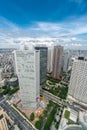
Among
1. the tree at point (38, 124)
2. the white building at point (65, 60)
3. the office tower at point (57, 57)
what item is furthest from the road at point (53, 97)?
the white building at point (65, 60)

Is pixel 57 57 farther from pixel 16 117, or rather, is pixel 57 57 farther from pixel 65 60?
pixel 16 117

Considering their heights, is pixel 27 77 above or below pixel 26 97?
above

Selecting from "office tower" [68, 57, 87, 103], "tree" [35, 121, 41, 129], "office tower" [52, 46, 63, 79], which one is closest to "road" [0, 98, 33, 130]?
"tree" [35, 121, 41, 129]

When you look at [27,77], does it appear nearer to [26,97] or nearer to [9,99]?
[26,97]

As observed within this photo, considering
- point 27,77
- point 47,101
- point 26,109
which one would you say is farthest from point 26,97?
point 47,101

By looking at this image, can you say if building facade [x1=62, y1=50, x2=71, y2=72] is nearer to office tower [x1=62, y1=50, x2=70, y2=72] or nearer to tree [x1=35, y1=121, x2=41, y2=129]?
office tower [x1=62, y1=50, x2=70, y2=72]

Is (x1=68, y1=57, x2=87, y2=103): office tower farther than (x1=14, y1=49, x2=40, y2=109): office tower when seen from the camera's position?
Yes

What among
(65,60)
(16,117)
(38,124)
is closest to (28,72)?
(16,117)
